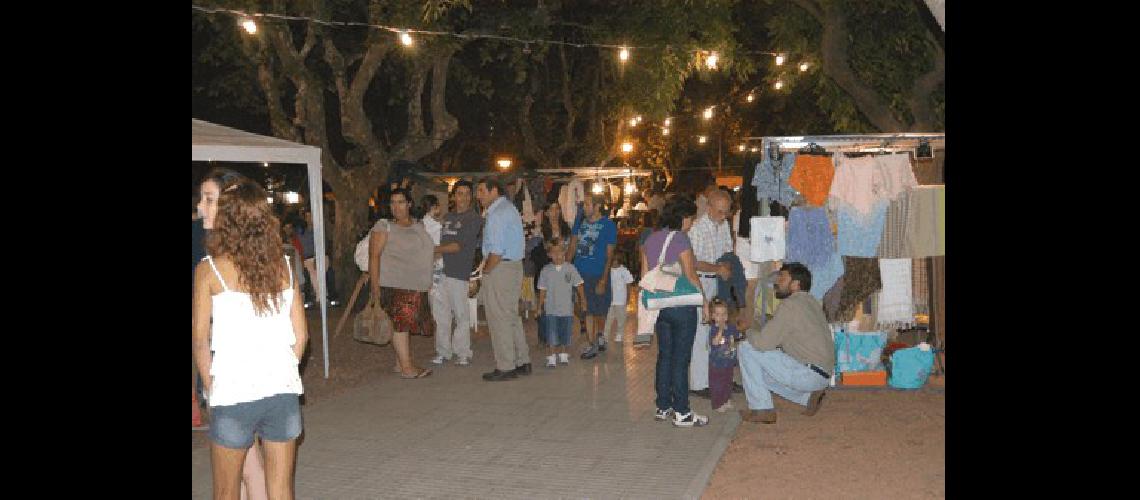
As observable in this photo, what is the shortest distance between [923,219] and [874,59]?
9.19 meters

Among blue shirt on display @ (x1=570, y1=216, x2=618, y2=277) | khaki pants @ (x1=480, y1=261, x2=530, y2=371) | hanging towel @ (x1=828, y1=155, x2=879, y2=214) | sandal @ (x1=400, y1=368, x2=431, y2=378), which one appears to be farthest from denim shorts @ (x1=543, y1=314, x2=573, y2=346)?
hanging towel @ (x1=828, y1=155, x2=879, y2=214)

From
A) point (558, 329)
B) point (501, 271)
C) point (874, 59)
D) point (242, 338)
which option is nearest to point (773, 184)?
point (501, 271)

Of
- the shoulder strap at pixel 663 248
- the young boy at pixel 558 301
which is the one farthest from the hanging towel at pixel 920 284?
the young boy at pixel 558 301

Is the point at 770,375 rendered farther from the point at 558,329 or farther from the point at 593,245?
the point at 593,245

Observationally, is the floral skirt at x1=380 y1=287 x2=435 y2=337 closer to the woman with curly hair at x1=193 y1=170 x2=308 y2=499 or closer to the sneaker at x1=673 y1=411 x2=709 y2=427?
the sneaker at x1=673 y1=411 x2=709 y2=427

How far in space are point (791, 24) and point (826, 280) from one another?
38.6ft

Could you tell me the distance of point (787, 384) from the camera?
810 cm

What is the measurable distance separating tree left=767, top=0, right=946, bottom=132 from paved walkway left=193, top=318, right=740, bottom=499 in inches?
323

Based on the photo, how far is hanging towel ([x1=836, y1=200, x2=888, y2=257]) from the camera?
30.3ft

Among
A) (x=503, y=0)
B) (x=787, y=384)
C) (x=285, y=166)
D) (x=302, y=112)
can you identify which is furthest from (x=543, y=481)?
(x=285, y=166)

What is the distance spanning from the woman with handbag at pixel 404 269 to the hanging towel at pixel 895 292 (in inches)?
176

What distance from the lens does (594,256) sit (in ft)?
37.9

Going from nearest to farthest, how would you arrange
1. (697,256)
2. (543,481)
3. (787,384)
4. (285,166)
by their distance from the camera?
(543,481), (787,384), (697,256), (285,166)
